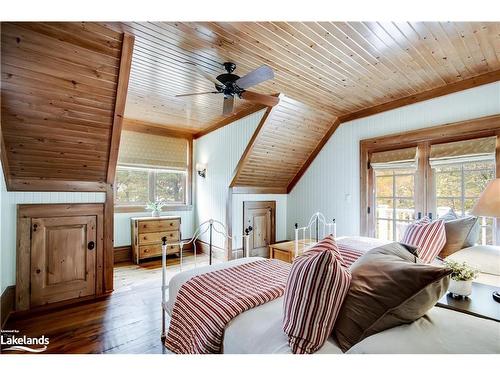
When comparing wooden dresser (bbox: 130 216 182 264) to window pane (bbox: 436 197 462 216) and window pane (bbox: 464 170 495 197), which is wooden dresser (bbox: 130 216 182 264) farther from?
window pane (bbox: 464 170 495 197)

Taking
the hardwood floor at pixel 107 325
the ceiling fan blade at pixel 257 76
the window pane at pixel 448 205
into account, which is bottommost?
the hardwood floor at pixel 107 325

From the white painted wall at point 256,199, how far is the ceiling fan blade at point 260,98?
1854mm

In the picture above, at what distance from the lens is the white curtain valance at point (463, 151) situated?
274cm

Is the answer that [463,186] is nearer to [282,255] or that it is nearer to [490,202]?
[490,202]

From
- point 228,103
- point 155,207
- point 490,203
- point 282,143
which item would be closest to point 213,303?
point 490,203

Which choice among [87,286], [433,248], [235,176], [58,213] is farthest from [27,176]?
[433,248]

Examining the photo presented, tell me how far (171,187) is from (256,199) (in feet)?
6.32

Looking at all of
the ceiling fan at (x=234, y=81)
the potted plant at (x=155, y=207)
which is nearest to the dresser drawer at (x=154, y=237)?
the potted plant at (x=155, y=207)

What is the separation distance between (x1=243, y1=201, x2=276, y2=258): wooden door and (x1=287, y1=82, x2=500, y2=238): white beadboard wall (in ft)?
1.57

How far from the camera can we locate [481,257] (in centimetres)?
201

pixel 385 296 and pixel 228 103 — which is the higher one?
pixel 228 103

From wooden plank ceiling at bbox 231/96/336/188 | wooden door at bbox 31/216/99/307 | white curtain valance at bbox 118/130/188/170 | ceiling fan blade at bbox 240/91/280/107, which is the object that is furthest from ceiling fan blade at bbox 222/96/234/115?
white curtain valance at bbox 118/130/188/170

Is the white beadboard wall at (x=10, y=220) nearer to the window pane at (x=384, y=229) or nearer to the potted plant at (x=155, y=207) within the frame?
the potted plant at (x=155, y=207)

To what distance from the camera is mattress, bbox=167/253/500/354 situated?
836 millimetres
